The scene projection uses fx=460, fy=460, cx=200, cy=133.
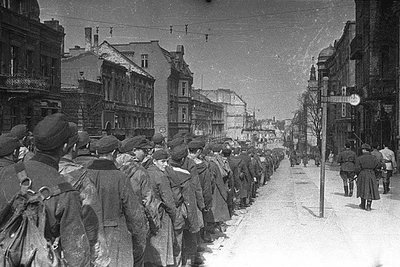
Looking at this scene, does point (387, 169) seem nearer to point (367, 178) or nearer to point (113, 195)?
point (367, 178)

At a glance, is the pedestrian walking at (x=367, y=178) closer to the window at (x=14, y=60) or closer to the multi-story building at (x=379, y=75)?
the multi-story building at (x=379, y=75)

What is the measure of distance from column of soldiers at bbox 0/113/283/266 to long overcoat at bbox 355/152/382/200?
440 cm

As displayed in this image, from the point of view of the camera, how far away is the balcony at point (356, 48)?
72.7 ft

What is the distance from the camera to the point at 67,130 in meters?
3.02

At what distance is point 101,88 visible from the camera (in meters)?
29.6

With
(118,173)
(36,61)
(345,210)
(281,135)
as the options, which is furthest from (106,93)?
(281,135)

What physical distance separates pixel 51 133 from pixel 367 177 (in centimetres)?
984

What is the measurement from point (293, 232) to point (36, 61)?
52.1 feet

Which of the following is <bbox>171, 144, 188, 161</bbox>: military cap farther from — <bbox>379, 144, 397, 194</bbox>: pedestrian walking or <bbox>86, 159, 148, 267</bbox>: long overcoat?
<bbox>379, 144, 397, 194</bbox>: pedestrian walking

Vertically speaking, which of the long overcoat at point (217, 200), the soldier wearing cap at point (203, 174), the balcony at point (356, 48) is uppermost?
the balcony at point (356, 48)

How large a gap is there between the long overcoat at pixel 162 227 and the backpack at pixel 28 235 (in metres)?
2.96

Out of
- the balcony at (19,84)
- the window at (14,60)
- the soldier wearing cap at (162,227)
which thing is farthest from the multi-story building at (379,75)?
the soldier wearing cap at (162,227)

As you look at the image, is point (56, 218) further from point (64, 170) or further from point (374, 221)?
point (374, 221)

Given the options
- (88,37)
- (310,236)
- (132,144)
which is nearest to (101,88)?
(88,37)
